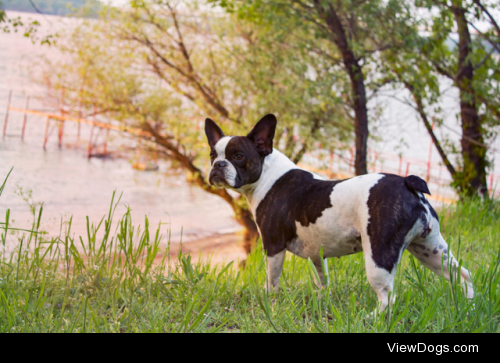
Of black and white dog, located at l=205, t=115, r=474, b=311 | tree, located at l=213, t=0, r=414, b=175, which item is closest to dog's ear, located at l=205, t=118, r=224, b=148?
black and white dog, located at l=205, t=115, r=474, b=311

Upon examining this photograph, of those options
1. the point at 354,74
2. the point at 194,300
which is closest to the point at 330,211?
the point at 194,300

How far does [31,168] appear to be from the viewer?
531 inches

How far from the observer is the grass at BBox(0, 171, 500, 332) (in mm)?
1834

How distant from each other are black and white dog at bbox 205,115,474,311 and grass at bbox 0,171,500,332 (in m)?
0.12

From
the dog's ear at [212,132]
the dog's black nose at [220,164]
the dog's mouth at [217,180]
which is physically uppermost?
the dog's ear at [212,132]

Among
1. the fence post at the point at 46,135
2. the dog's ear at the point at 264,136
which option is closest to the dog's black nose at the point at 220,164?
the dog's ear at the point at 264,136

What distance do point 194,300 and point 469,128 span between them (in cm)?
582

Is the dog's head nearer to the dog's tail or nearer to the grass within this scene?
the grass

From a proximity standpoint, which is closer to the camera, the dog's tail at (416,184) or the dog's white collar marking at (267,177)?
the dog's tail at (416,184)

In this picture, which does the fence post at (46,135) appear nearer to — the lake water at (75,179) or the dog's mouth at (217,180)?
the lake water at (75,179)

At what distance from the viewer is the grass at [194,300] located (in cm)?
183

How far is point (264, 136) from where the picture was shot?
218cm

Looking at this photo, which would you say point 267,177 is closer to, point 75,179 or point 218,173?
point 218,173

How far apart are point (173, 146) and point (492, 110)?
6039 millimetres
